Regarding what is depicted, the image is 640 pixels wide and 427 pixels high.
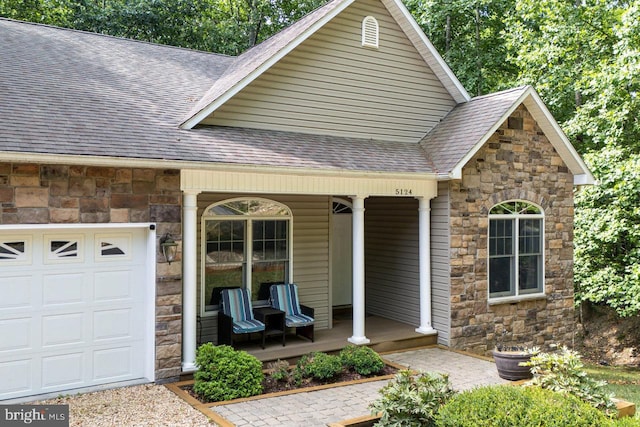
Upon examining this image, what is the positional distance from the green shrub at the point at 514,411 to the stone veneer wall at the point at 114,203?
3.96 metres

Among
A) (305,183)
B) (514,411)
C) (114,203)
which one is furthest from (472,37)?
(514,411)

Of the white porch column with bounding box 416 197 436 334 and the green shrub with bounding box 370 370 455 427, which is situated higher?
the white porch column with bounding box 416 197 436 334

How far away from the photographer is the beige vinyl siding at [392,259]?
11.0 meters

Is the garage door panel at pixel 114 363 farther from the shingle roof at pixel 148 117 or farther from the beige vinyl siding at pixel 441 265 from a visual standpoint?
the beige vinyl siding at pixel 441 265

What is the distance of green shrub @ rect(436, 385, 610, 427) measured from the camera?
4.83m

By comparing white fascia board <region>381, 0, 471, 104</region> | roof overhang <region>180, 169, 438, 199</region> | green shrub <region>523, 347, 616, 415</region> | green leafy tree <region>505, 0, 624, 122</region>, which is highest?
green leafy tree <region>505, 0, 624, 122</region>

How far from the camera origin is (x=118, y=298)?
24.5 ft

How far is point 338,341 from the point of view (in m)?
9.55

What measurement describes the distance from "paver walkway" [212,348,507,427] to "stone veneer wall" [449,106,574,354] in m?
1.58

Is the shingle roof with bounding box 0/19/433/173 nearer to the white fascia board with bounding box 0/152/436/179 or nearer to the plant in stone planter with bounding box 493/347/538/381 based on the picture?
the white fascia board with bounding box 0/152/436/179

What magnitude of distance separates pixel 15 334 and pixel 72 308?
27.6 inches

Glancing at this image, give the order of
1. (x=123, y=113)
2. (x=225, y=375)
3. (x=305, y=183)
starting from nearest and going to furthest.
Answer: (x=225, y=375) → (x=123, y=113) → (x=305, y=183)

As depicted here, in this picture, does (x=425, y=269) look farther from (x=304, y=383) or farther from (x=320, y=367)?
(x=304, y=383)

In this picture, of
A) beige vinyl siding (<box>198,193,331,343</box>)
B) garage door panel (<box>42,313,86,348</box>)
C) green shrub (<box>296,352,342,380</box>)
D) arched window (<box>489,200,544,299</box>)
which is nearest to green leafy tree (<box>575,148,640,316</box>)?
arched window (<box>489,200,544,299</box>)
